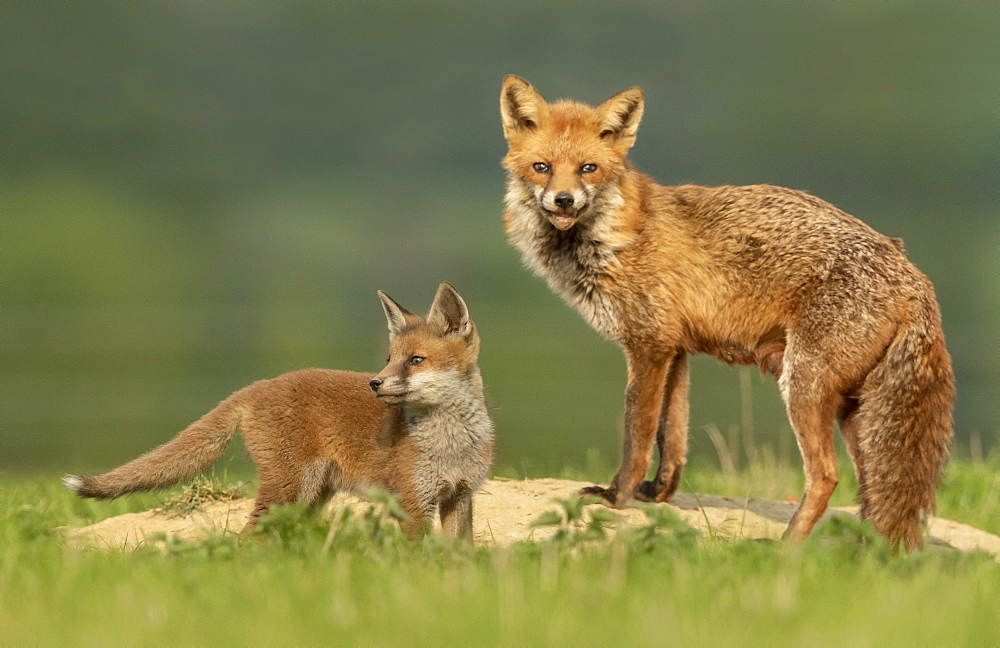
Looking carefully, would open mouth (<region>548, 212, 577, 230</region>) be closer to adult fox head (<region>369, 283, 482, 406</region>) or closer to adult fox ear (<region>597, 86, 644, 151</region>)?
adult fox ear (<region>597, 86, 644, 151</region>)

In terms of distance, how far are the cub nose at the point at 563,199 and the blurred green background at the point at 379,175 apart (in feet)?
2.62

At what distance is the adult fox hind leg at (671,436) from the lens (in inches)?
229

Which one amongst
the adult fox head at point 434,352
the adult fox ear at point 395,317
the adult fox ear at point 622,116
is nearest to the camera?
the adult fox head at point 434,352

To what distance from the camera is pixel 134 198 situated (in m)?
46.7

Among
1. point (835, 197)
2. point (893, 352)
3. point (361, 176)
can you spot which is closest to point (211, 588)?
point (893, 352)

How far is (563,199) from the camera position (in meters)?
5.28

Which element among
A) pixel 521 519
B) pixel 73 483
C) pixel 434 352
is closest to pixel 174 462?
pixel 73 483

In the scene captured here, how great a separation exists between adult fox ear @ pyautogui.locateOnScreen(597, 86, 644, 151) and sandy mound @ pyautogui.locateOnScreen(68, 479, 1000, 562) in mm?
2075

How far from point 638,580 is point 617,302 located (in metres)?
2.42

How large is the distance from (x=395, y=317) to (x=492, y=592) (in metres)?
1.99

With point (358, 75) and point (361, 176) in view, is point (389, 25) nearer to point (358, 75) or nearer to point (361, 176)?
point (358, 75)

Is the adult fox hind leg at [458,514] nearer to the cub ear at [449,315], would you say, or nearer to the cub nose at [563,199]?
the cub ear at [449,315]

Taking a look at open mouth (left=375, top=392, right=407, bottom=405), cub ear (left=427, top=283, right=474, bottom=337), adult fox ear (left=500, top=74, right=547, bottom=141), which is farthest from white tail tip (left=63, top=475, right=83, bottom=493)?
adult fox ear (left=500, top=74, right=547, bottom=141)

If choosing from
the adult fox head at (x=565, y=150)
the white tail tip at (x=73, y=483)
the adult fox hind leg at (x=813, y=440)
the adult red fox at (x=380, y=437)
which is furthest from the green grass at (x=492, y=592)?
the adult fox head at (x=565, y=150)
